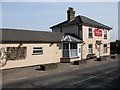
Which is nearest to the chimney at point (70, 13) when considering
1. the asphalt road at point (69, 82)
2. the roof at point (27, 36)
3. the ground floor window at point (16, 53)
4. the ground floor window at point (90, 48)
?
the ground floor window at point (90, 48)

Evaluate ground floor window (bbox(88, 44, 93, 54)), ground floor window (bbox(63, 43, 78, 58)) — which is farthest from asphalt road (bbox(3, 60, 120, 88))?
ground floor window (bbox(88, 44, 93, 54))

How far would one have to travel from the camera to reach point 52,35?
23062mm

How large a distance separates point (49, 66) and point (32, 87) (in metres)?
6.82

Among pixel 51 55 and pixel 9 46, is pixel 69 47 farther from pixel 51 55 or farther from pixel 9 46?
pixel 9 46

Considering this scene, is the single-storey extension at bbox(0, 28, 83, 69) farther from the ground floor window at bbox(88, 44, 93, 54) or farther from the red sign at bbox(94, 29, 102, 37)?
the red sign at bbox(94, 29, 102, 37)

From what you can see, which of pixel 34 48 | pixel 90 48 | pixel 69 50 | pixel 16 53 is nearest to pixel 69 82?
pixel 16 53

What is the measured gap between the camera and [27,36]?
1927 centimetres

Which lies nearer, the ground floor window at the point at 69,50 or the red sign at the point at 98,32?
the ground floor window at the point at 69,50

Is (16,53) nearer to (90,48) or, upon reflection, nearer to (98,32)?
(90,48)

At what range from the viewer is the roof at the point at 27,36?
17164 millimetres

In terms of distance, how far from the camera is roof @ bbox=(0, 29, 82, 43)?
17164 mm

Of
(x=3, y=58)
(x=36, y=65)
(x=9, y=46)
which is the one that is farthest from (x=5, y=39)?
(x=36, y=65)

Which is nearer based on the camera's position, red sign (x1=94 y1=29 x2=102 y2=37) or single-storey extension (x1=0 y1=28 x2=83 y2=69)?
single-storey extension (x1=0 y1=28 x2=83 y2=69)

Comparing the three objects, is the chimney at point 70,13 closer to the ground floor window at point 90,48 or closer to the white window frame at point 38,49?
the ground floor window at point 90,48
